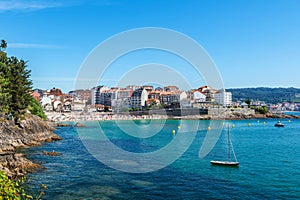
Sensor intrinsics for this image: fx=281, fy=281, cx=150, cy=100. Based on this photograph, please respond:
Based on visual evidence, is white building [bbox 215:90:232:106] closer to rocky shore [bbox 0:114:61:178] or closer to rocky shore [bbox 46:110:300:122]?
rocky shore [bbox 46:110:300:122]

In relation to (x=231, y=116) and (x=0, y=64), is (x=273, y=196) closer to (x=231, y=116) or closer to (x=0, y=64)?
(x=0, y=64)

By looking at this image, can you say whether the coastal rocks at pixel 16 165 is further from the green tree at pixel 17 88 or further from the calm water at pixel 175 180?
the green tree at pixel 17 88

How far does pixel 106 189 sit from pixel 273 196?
468 inches

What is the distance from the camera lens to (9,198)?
6852mm

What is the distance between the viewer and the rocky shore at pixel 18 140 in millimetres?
23953

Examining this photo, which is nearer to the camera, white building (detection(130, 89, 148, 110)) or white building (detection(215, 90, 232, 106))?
white building (detection(130, 89, 148, 110))

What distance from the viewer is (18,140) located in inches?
1495

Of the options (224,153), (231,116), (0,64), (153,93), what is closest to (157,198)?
(224,153)

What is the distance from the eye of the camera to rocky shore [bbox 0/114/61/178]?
24.0m

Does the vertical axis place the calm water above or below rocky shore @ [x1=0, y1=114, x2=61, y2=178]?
below

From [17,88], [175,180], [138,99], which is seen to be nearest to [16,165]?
[175,180]

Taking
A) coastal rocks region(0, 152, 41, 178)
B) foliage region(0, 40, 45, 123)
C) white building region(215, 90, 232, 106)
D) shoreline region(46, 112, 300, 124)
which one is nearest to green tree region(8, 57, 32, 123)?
foliage region(0, 40, 45, 123)

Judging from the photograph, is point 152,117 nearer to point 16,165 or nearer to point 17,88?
point 17,88

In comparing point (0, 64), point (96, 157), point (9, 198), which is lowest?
point (96, 157)
